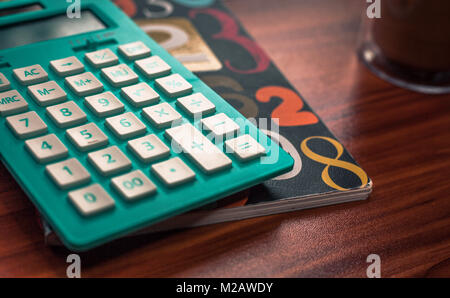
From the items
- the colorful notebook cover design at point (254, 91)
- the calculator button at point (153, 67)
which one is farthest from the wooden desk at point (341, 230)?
the calculator button at point (153, 67)

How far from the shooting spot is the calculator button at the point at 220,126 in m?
0.34

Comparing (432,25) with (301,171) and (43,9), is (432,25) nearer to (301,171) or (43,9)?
(301,171)

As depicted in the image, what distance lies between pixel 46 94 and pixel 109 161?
0.09 meters

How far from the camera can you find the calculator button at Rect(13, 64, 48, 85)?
371 mm

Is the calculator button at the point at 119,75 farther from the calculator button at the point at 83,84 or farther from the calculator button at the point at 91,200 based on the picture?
the calculator button at the point at 91,200

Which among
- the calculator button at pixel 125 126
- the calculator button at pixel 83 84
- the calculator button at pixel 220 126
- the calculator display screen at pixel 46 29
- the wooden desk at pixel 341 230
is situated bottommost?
the wooden desk at pixel 341 230

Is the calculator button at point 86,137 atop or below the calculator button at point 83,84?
below

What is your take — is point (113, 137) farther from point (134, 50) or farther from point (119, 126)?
point (134, 50)

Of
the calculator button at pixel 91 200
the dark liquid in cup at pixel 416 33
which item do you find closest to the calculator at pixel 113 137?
the calculator button at pixel 91 200

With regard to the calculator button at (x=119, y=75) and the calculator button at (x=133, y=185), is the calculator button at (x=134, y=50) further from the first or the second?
the calculator button at (x=133, y=185)

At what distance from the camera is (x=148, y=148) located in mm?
320

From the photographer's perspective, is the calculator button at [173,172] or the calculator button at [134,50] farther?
the calculator button at [134,50]

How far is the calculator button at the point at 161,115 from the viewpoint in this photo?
34cm

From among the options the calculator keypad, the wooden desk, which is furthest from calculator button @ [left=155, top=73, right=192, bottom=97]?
the wooden desk
